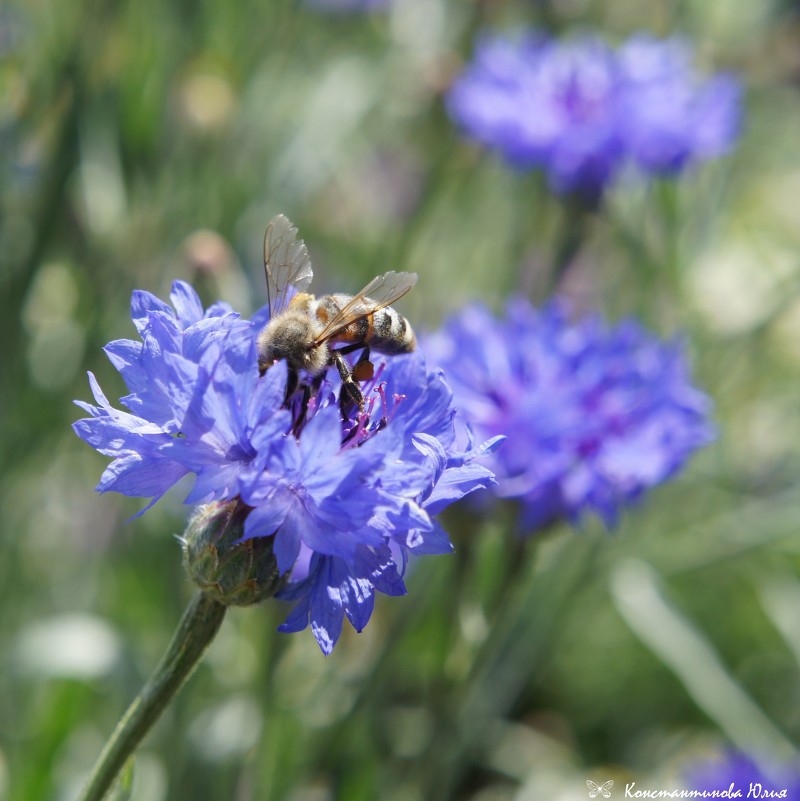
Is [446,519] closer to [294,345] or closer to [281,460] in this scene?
[294,345]

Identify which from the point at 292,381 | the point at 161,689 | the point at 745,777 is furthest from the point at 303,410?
the point at 745,777

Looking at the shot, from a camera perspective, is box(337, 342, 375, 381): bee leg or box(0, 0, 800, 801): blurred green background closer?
box(337, 342, 375, 381): bee leg

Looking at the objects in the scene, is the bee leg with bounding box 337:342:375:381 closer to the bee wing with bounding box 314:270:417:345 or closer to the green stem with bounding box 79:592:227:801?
the bee wing with bounding box 314:270:417:345

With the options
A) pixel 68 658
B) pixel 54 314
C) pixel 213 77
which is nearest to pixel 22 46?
pixel 213 77

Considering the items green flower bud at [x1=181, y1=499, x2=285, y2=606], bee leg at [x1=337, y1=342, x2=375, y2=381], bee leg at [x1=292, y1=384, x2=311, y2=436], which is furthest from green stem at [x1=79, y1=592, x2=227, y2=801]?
bee leg at [x1=337, y1=342, x2=375, y2=381]

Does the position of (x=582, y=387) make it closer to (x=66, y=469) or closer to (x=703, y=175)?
(x=703, y=175)

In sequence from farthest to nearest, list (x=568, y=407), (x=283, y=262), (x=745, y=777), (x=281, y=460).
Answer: (x=745, y=777), (x=568, y=407), (x=283, y=262), (x=281, y=460)

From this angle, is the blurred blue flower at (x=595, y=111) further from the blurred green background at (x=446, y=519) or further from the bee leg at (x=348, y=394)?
the bee leg at (x=348, y=394)
